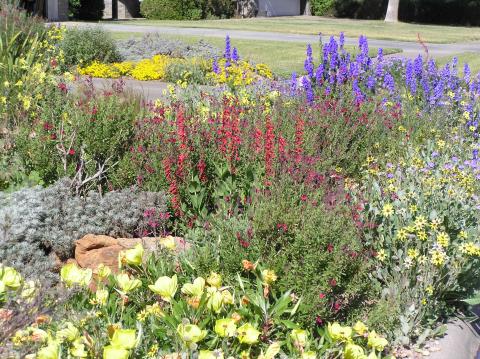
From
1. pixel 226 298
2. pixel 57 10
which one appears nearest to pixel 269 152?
pixel 226 298

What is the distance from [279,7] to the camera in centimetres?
4881

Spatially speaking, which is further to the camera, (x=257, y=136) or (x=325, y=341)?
(x=257, y=136)

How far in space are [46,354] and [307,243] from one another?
148 cm

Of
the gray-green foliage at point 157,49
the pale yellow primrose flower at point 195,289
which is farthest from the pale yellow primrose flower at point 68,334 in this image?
the gray-green foliage at point 157,49

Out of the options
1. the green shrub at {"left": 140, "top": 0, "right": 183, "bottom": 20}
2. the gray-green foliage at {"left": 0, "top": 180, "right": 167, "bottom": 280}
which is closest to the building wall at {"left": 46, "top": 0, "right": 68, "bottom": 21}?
the green shrub at {"left": 140, "top": 0, "right": 183, "bottom": 20}

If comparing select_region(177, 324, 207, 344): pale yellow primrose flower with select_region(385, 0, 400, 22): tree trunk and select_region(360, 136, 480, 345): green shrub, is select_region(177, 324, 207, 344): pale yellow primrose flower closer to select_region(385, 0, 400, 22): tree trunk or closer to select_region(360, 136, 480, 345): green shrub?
select_region(360, 136, 480, 345): green shrub

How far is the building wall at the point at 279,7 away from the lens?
46.6 m

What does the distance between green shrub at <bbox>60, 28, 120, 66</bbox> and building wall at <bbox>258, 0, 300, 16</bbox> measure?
106ft

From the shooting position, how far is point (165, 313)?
3344 mm

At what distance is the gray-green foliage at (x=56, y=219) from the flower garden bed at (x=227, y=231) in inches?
0.5

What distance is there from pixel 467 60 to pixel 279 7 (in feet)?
103

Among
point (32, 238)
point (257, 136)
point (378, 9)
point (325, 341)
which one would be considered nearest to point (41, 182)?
point (32, 238)

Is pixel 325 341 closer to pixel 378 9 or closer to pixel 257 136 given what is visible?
pixel 257 136

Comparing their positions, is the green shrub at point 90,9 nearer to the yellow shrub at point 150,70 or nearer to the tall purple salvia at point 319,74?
the yellow shrub at point 150,70
